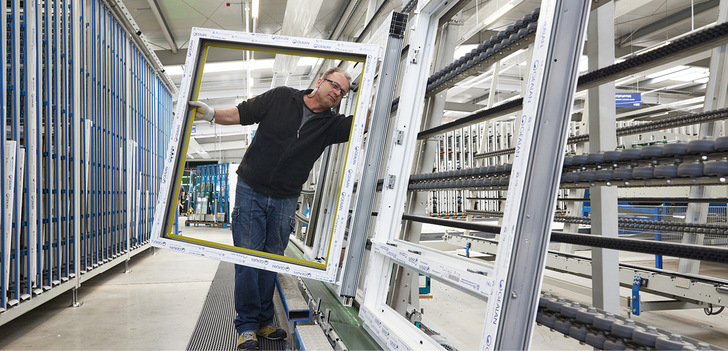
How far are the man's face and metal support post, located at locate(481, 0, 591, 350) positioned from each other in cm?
156

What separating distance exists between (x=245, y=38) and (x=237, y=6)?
6.67 metres

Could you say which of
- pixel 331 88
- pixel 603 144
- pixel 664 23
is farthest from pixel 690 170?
pixel 664 23

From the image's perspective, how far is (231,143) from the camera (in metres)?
27.2

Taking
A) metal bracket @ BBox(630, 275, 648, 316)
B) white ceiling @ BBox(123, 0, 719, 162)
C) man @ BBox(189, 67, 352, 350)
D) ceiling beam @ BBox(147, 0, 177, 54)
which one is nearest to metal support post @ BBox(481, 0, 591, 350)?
man @ BBox(189, 67, 352, 350)

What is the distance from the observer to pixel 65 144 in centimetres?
386

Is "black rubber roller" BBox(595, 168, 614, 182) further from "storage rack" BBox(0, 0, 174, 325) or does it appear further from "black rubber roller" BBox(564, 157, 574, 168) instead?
"storage rack" BBox(0, 0, 174, 325)

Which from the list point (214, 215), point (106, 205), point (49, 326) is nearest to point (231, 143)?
point (214, 215)

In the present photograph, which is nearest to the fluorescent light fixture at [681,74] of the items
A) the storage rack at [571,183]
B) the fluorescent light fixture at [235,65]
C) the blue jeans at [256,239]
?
the fluorescent light fixture at [235,65]

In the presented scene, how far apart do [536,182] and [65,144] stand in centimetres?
399

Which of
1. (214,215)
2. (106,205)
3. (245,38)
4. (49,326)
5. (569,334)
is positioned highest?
(245,38)

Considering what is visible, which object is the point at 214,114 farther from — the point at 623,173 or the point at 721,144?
the point at 721,144

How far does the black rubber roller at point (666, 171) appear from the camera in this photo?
1.08m

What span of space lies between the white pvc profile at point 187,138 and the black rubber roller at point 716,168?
5.63 feet

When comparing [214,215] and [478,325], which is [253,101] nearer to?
[478,325]
